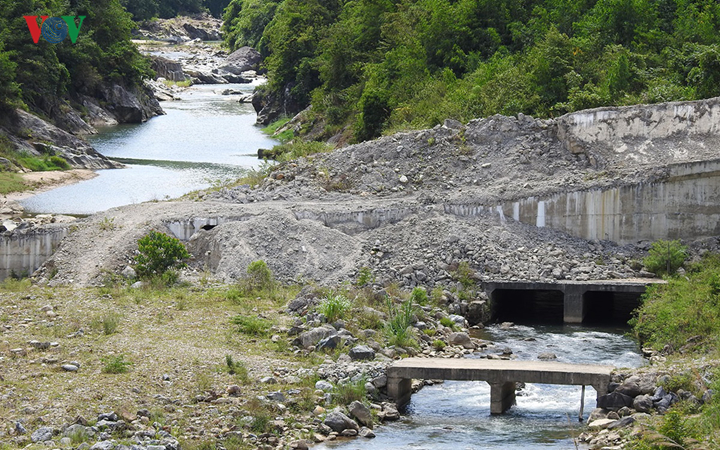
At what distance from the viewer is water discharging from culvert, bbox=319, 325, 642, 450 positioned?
56.9ft

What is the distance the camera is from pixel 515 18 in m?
48.2

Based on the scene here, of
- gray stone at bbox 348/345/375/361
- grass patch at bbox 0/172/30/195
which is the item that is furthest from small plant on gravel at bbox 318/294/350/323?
grass patch at bbox 0/172/30/195

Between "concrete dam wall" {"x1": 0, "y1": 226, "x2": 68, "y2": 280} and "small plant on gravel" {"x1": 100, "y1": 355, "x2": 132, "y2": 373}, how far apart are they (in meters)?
10.8

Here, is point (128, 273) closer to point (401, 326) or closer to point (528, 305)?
point (401, 326)

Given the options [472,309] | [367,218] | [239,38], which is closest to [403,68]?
[367,218]

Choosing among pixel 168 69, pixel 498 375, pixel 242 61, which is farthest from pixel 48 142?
pixel 242 61

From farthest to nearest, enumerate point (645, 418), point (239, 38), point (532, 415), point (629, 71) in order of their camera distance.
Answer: point (239, 38)
point (629, 71)
point (532, 415)
point (645, 418)

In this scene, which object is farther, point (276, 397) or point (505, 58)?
point (505, 58)

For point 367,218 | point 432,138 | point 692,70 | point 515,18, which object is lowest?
point 367,218

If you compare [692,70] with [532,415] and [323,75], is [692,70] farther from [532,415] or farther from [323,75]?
[323,75]

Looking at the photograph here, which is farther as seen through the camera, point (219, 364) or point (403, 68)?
point (403, 68)

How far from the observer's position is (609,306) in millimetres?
27938

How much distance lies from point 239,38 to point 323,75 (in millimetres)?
56147

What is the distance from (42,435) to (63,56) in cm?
5554
